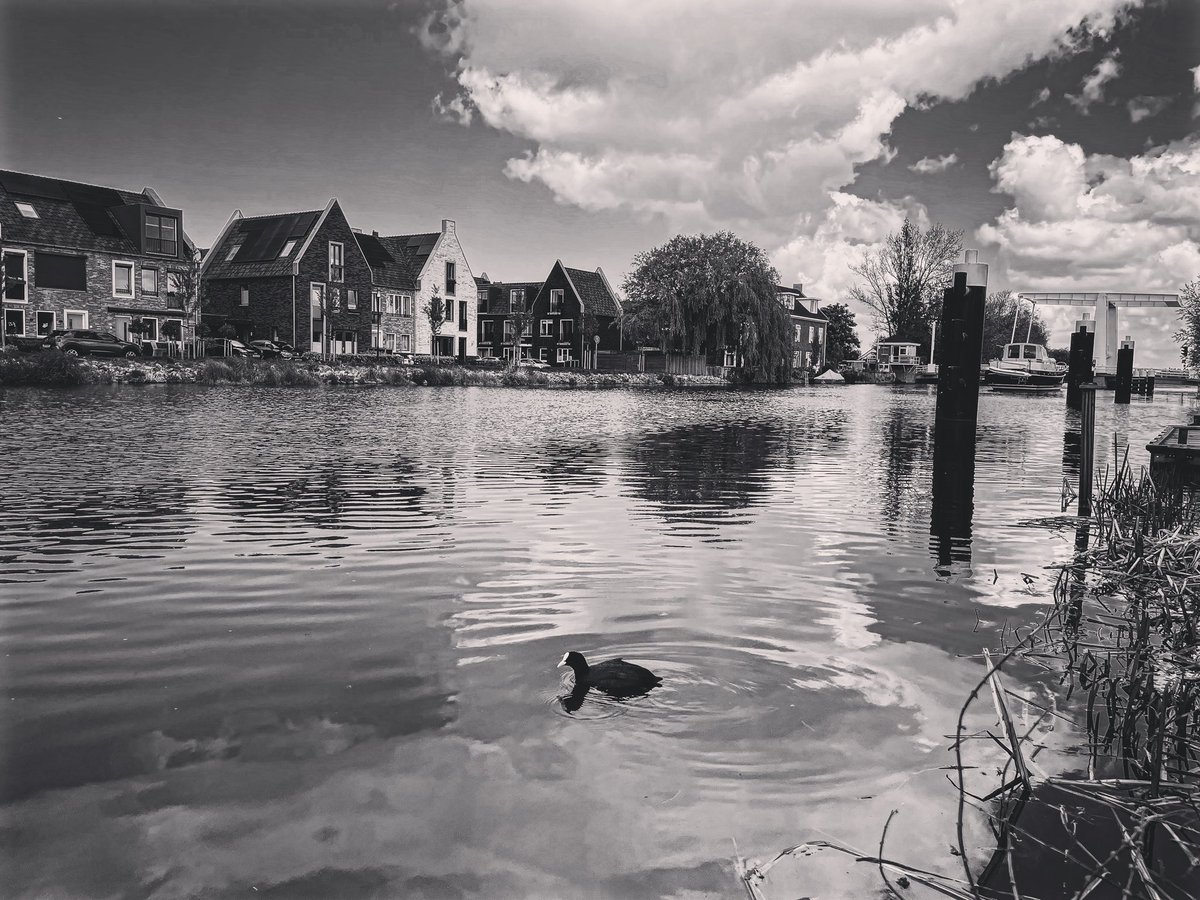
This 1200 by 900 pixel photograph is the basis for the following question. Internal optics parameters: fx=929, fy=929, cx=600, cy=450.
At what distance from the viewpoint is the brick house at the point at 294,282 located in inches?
2564

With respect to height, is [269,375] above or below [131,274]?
below

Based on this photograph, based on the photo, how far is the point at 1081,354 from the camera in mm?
42188

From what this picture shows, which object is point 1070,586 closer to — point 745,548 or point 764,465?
point 745,548

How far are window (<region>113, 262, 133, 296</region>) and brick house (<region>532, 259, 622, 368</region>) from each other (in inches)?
1665

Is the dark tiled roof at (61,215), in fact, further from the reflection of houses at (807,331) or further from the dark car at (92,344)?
the reflection of houses at (807,331)

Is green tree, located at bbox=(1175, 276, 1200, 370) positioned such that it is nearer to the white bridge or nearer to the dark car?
the white bridge

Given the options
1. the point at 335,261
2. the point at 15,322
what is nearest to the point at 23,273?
the point at 15,322

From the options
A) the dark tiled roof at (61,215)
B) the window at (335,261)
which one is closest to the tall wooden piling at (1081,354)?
the window at (335,261)

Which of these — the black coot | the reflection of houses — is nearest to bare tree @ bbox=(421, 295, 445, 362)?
the reflection of houses

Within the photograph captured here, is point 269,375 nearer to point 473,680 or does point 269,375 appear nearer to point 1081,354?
point 1081,354

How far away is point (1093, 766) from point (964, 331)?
16040mm

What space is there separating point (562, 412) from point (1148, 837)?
27.2m

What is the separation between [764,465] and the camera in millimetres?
16109

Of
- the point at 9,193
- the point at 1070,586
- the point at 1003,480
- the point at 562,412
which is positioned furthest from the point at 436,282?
the point at 1070,586
